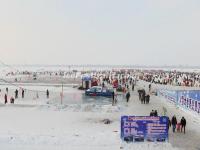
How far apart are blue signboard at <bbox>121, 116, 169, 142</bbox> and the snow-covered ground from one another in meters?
0.52

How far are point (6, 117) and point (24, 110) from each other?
4.12 metres

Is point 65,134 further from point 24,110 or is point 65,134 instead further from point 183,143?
point 24,110

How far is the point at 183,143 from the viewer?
19969 millimetres

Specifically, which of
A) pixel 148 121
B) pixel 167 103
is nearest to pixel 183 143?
pixel 148 121

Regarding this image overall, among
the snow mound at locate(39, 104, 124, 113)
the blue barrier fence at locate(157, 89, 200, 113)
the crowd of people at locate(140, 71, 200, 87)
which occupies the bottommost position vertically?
the crowd of people at locate(140, 71, 200, 87)

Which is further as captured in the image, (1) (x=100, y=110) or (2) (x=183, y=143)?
(1) (x=100, y=110)

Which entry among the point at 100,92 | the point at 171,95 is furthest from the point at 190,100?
the point at 100,92

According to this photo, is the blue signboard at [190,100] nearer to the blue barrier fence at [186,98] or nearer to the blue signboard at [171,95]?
the blue barrier fence at [186,98]

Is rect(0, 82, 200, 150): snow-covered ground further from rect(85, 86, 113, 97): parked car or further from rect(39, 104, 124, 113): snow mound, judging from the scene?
rect(85, 86, 113, 97): parked car

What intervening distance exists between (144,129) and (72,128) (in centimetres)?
495

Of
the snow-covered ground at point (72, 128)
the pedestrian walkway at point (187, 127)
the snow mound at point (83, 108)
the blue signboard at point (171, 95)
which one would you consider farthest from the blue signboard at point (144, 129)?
the blue signboard at point (171, 95)

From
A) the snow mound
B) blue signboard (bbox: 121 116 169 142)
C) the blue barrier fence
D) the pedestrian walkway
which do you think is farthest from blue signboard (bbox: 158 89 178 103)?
blue signboard (bbox: 121 116 169 142)

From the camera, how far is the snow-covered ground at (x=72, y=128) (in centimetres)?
1919

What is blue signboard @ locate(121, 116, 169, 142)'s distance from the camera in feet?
66.3
